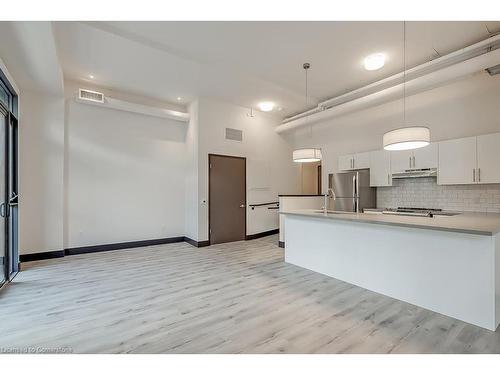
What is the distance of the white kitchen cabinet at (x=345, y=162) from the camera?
A: 5.76 m

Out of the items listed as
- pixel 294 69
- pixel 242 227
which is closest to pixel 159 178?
pixel 242 227

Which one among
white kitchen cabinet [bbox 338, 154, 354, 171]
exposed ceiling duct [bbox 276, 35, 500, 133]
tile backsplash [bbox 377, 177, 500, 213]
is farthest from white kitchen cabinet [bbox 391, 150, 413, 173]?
exposed ceiling duct [bbox 276, 35, 500, 133]

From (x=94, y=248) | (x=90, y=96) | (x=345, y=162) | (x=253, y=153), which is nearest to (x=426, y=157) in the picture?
(x=345, y=162)

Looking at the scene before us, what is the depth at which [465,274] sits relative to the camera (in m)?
2.41

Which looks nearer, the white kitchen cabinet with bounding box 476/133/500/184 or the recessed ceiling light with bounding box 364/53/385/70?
the white kitchen cabinet with bounding box 476/133/500/184

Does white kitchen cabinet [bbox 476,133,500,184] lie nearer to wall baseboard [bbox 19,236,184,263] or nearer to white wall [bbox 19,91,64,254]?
wall baseboard [bbox 19,236,184,263]

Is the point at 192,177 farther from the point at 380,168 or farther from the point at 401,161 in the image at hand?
the point at 401,161

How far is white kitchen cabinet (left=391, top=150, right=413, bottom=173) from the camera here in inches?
184

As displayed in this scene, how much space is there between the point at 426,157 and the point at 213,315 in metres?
4.46

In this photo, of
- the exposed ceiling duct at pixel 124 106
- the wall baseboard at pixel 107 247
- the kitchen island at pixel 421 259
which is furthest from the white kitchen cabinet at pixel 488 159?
the exposed ceiling duct at pixel 124 106

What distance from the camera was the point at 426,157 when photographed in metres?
4.46

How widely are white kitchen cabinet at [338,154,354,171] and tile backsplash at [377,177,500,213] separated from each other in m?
0.83

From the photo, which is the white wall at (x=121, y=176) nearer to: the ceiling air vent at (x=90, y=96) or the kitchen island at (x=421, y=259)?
the ceiling air vent at (x=90, y=96)

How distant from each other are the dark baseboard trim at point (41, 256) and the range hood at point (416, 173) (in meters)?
6.72
